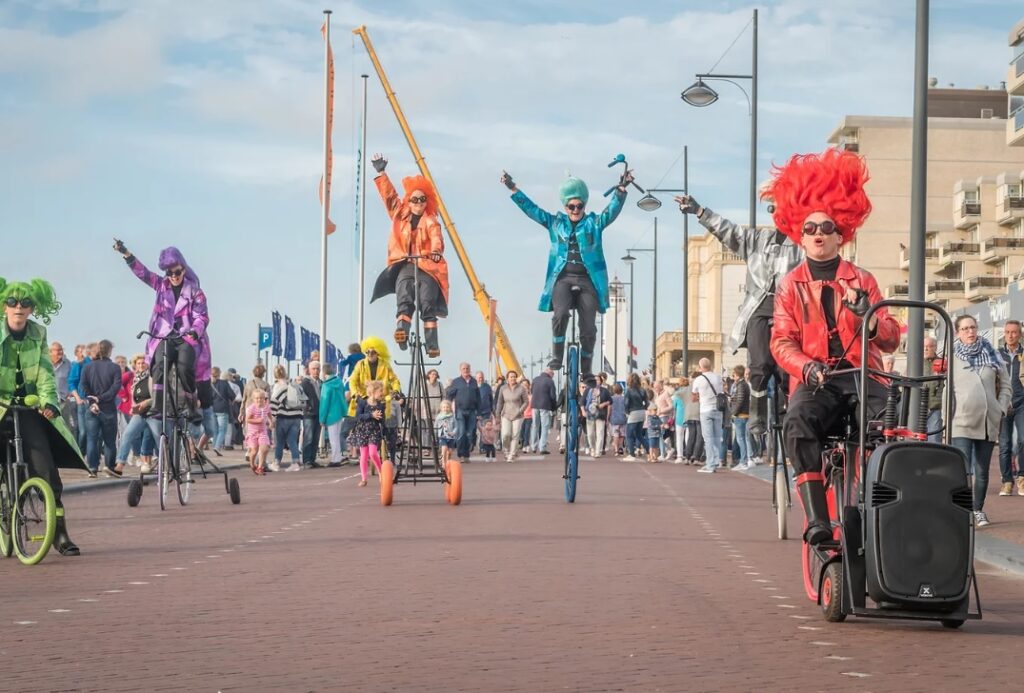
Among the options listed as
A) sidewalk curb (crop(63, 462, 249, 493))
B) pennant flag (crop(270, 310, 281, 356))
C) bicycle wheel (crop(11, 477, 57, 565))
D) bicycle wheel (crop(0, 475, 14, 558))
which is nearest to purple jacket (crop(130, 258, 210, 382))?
sidewalk curb (crop(63, 462, 249, 493))

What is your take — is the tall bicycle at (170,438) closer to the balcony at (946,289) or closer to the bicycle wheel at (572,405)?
the bicycle wheel at (572,405)

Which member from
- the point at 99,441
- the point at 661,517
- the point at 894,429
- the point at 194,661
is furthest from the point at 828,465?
the point at 99,441

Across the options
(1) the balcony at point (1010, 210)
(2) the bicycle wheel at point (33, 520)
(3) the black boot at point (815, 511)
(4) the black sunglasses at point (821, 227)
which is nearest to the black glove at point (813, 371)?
(3) the black boot at point (815, 511)

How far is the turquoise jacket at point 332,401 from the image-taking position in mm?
28719

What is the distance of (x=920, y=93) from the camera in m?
17.7

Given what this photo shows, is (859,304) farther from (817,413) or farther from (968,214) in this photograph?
(968,214)

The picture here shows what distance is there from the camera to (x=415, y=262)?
17078mm

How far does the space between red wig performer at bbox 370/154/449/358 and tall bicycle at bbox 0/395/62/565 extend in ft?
19.8

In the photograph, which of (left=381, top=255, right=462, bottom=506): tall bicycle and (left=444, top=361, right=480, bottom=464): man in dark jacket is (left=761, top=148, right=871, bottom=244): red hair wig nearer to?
(left=381, top=255, right=462, bottom=506): tall bicycle

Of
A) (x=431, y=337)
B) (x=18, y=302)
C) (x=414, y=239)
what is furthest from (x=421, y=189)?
(x=18, y=302)

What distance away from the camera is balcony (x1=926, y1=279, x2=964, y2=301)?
10756 centimetres

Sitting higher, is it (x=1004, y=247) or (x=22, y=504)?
(x=1004, y=247)

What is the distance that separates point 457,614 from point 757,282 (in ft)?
Result: 15.2

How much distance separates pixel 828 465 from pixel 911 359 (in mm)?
9055
